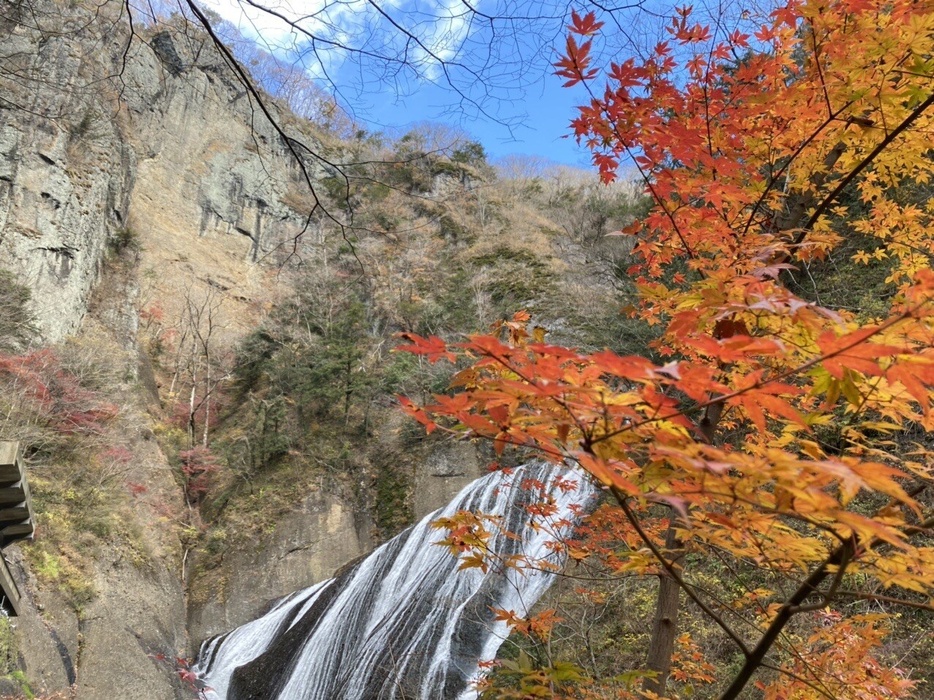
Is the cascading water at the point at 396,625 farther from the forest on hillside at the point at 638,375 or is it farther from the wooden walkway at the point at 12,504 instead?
the wooden walkway at the point at 12,504

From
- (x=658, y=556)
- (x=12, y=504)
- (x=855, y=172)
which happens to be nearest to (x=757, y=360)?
(x=855, y=172)

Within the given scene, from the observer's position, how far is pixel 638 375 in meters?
0.91

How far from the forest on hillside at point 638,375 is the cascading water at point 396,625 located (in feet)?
2.79

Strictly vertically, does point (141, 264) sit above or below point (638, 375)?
above

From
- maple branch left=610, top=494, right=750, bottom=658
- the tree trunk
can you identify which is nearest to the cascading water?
the tree trunk

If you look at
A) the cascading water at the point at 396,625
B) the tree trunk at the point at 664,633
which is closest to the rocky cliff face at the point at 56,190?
the cascading water at the point at 396,625

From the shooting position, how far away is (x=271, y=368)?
664 inches

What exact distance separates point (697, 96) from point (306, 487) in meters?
13.2

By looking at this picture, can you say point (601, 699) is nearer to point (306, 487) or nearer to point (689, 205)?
point (689, 205)

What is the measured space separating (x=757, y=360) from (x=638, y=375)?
1.37 metres

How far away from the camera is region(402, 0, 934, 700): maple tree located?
945 mm

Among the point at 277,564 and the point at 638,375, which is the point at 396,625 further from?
the point at 638,375

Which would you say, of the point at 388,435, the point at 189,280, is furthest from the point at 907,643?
the point at 189,280

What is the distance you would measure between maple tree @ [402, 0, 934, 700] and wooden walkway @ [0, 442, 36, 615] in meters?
3.42
